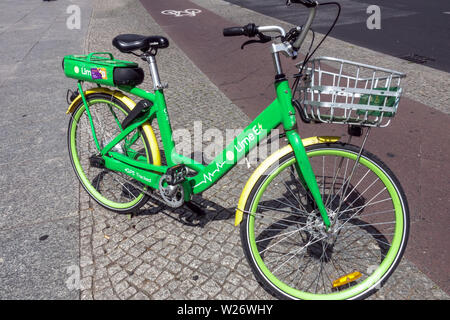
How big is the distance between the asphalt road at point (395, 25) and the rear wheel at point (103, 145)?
5.76 metres

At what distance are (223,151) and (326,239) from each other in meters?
0.89

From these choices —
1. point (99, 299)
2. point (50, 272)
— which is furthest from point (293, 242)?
point (50, 272)

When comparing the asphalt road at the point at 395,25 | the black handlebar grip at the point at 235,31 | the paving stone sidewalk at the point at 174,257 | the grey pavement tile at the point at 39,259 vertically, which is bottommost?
the grey pavement tile at the point at 39,259

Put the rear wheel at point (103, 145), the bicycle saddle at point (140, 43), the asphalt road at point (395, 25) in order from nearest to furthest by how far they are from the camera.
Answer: the bicycle saddle at point (140, 43) → the rear wheel at point (103, 145) → the asphalt road at point (395, 25)

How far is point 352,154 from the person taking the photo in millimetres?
2002

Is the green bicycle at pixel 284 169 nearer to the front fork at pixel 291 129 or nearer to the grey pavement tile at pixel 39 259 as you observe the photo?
the front fork at pixel 291 129

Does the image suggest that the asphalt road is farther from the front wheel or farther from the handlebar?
the handlebar

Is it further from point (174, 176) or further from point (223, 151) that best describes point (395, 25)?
point (174, 176)

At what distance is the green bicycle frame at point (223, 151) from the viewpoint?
201cm

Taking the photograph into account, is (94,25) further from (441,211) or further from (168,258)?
(441,211)

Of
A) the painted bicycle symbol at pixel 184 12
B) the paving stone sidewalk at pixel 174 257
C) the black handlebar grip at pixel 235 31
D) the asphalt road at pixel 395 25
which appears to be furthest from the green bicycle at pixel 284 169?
the painted bicycle symbol at pixel 184 12

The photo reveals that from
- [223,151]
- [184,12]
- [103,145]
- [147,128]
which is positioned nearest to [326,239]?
[223,151]

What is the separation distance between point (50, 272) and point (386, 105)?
2.45 metres

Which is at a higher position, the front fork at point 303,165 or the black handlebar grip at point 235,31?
the black handlebar grip at point 235,31
